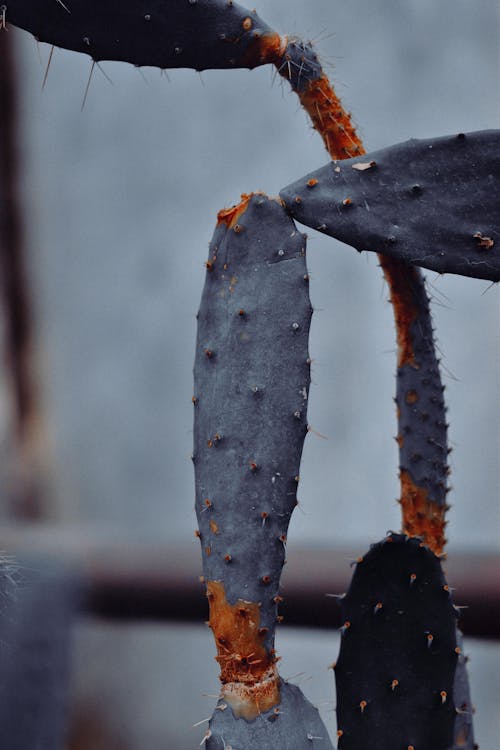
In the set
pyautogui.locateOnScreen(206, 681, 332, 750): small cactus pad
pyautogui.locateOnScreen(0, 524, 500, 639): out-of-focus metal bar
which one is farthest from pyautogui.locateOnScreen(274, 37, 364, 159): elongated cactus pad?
pyautogui.locateOnScreen(0, 524, 500, 639): out-of-focus metal bar

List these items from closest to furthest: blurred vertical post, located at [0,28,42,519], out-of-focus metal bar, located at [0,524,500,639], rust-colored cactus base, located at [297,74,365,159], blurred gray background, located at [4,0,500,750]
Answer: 1. rust-colored cactus base, located at [297,74,365,159]
2. out-of-focus metal bar, located at [0,524,500,639]
3. blurred gray background, located at [4,0,500,750]
4. blurred vertical post, located at [0,28,42,519]

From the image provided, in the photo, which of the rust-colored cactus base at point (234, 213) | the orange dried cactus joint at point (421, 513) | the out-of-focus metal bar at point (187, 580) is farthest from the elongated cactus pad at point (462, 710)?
the rust-colored cactus base at point (234, 213)

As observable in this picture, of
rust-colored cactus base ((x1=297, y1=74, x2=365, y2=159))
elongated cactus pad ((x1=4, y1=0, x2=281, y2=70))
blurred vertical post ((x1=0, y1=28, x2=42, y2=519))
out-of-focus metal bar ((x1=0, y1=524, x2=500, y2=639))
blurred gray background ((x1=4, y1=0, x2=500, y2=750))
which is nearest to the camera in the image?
elongated cactus pad ((x1=4, y1=0, x2=281, y2=70))

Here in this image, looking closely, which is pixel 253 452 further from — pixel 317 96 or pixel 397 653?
pixel 317 96

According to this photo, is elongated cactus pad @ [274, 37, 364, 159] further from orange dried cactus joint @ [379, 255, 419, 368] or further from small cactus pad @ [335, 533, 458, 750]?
small cactus pad @ [335, 533, 458, 750]

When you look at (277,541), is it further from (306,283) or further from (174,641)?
(174,641)

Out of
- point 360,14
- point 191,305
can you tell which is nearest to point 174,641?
point 191,305

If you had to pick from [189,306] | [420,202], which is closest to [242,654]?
[420,202]
